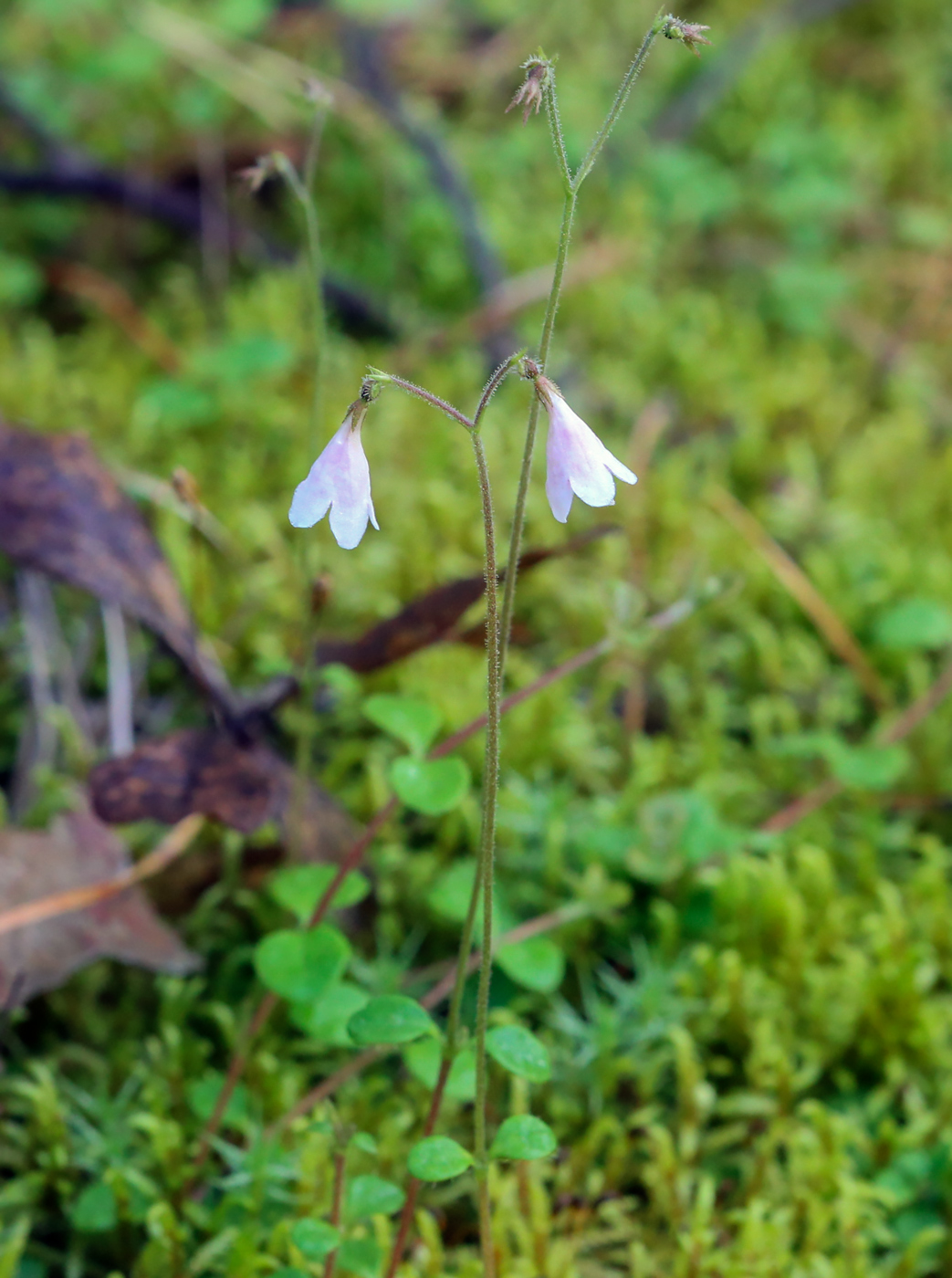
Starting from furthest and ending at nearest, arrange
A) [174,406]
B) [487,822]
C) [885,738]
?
[174,406]
[885,738]
[487,822]

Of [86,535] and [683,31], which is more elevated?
[86,535]

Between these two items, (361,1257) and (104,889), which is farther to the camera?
(104,889)

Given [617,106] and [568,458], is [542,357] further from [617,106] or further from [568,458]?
[617,106]

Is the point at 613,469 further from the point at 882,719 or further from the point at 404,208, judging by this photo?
the point at 404,208

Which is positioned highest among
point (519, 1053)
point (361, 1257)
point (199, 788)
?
point (199, 788)

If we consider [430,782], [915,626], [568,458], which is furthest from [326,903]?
[915,626]

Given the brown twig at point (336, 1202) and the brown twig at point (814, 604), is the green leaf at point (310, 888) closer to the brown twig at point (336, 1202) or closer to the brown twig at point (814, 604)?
the brown twig at point (336, 1202)
